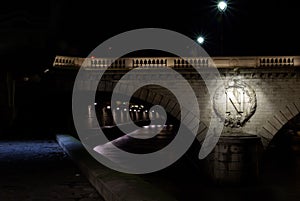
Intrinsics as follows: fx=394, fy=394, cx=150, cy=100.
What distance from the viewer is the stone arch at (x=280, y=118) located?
2083 cm

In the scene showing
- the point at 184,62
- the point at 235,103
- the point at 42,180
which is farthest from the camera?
the point at 184,62

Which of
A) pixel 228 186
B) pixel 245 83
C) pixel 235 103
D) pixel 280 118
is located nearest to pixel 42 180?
pixel 228 186

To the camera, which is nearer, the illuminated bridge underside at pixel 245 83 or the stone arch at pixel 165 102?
the illuminated bridge underside at pixel 245 83

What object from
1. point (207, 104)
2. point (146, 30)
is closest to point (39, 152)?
point (207, 104)

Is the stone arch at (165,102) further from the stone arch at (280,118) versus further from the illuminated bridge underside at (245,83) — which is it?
the stone arch at (280,118)

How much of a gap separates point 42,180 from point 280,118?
51.4ft

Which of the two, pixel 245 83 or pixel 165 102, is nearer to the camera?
pixel 245 83

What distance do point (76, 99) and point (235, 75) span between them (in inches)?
559

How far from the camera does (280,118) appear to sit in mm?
20859

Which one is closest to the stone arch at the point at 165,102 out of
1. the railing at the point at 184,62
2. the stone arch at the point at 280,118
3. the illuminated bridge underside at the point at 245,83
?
the illuminated bridge underside at the point at 245,83

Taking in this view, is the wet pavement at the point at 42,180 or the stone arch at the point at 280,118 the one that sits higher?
the stone arch at the point at 280,118

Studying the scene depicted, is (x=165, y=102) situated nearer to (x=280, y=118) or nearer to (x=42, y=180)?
(x=280, y=118)

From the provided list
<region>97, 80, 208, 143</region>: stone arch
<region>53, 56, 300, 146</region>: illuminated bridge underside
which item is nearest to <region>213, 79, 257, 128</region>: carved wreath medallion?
<region>53, 56, 300, 146</region>: illuminated bridge underside

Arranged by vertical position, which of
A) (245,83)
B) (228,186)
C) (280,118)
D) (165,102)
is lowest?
(228,186)
